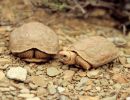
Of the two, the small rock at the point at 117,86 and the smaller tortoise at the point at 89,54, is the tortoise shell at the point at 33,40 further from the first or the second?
the small rock at the point at 117,86

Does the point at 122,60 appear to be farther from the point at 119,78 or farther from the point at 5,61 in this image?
the point at 5,61

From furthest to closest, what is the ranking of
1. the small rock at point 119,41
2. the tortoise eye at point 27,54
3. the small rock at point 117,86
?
1. the small rock at point 119,41
2. the tortoise eye at point 27,54
3. the small rock at point 117,86

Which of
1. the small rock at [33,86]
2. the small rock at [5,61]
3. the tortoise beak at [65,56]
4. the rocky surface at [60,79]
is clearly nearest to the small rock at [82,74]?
the rocky surface at [60,79]

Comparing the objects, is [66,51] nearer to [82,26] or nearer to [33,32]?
[33,32]

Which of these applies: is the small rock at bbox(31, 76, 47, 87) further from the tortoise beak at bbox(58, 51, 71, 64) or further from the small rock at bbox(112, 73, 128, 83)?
the small rock at bbox(112, 73, 128, 83)

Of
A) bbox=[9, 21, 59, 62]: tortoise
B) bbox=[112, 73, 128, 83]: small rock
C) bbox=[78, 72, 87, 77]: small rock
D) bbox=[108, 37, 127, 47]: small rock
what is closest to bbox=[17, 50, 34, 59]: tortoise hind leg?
bbox=[9, 21, 59, 62]: tortoise

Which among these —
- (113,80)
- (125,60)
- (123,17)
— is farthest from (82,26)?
(113,80)

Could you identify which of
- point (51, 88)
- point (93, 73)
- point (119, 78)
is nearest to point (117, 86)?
point (119, 78)
